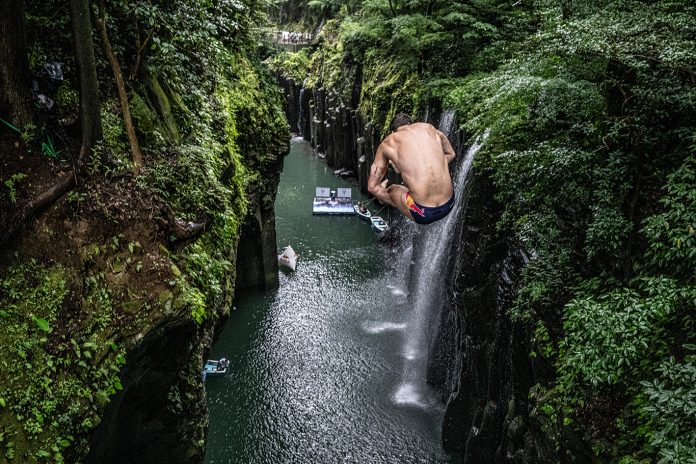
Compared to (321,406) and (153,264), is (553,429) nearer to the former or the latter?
(153,264)

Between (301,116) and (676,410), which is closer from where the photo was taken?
(676,410)

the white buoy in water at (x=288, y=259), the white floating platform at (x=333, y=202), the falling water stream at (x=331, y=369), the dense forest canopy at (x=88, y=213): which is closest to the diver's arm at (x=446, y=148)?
the dense forest canopy at (x=88, y=213)

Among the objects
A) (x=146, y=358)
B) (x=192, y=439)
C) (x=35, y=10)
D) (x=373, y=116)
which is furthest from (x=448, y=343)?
(x=373, y=116)

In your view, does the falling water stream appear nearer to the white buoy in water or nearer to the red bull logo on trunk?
the white buoy in water

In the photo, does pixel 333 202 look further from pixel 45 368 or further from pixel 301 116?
pixel 45 368

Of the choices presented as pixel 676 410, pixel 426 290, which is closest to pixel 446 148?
pixel 676 410

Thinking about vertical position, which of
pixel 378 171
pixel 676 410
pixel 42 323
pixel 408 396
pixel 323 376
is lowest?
pixel 408 396
